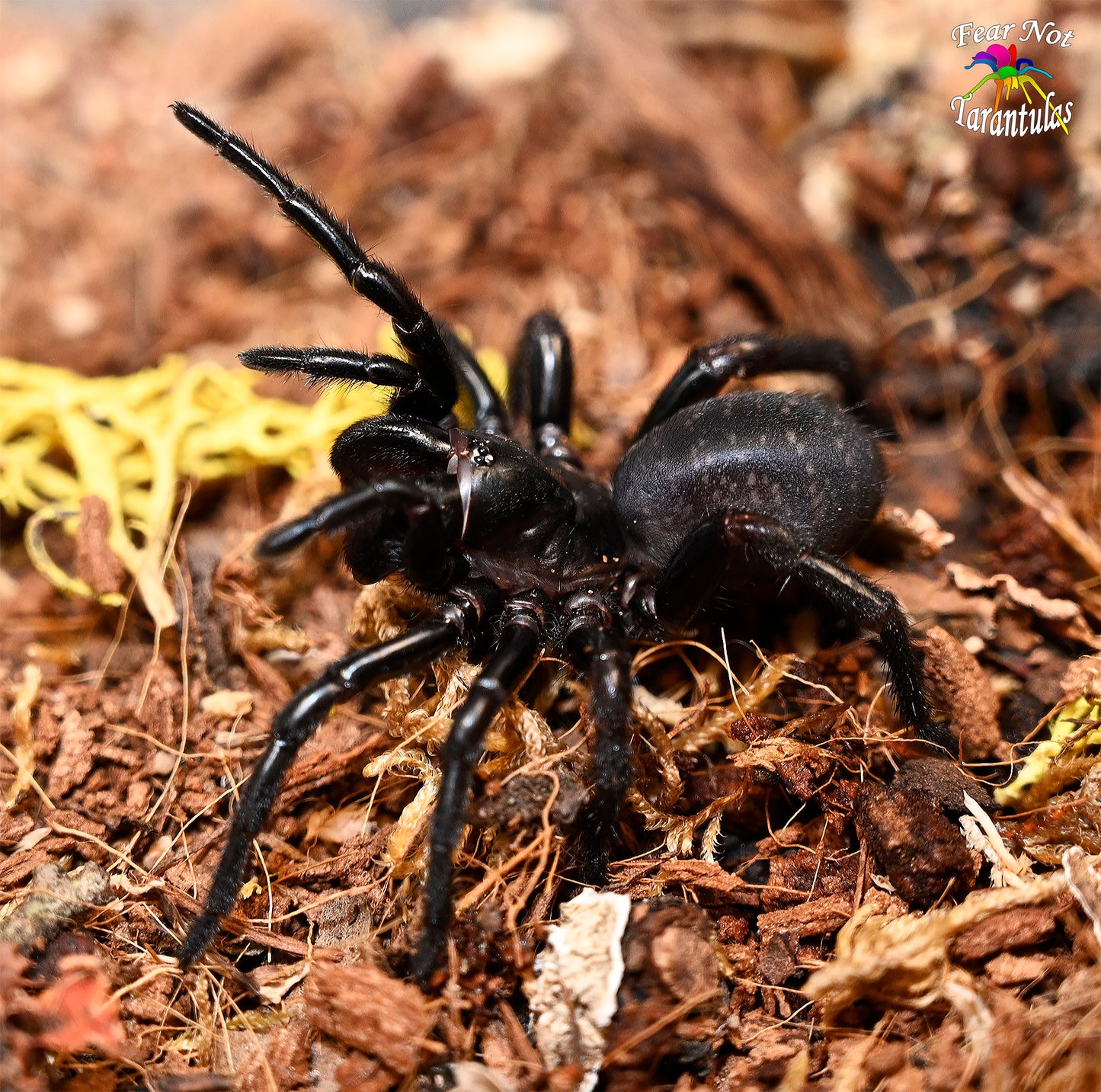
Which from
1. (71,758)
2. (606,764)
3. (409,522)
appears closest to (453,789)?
(606,764)

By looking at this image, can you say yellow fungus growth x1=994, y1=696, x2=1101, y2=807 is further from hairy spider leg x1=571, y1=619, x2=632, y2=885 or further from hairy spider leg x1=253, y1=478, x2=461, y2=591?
hairy spider leg x1=253, y1=478, x2=461, y2=591

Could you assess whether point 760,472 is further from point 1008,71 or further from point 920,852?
point 1008,71

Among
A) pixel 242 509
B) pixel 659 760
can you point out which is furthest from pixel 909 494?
pixel 242 509

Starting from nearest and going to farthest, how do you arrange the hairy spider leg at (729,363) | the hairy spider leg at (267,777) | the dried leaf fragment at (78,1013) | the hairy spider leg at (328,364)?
the dried leaf fragment at (78,1013) < the hairy spider leg at (267,777) < the hairy spider leg at (328,364) < the hairy spider leg at (729,363)

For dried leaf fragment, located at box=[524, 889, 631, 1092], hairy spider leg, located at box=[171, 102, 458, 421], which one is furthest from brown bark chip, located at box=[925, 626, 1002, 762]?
hairy spider leg, located at box=[171, 102, 458, 421]

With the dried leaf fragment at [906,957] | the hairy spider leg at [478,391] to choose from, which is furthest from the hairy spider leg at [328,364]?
the dried leaf fragment at [906,957]

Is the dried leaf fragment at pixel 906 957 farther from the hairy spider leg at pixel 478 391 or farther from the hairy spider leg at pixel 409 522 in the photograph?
the hairy spider leg at pixel 478 391
